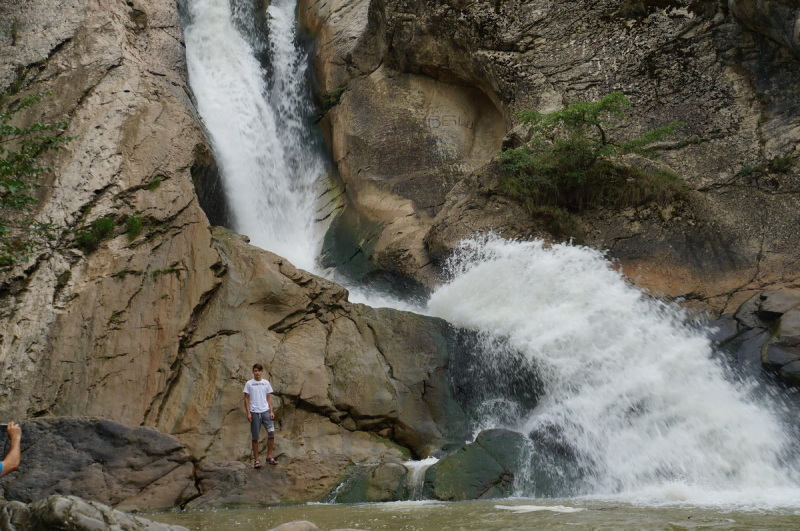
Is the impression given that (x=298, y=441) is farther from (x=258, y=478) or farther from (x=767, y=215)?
(x=767, y=215)

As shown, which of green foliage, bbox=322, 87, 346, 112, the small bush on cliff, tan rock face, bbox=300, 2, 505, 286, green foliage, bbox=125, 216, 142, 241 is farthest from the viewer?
green foliage, bbox=322, 87, 346, 112

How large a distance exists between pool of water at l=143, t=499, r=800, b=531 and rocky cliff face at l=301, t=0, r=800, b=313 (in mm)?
6075

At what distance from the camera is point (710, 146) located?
13.5 m

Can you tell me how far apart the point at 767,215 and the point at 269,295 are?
932 cm

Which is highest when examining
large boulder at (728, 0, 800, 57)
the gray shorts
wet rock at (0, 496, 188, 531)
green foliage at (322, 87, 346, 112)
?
green foliage at (322, 87, 346, 112)

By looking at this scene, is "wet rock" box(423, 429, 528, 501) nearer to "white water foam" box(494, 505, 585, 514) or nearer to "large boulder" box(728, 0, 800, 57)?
"white water foam" box(494, 505, 585, 514)

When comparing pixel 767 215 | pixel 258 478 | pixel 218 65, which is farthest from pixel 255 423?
pixel 218 65

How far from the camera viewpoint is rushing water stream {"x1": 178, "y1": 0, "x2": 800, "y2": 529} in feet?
23.3

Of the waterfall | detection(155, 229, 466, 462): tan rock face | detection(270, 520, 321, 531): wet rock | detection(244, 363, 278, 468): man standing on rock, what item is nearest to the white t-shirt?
detection(244, 363, 278, 468): man standing on rock

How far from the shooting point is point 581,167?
13.8 meters

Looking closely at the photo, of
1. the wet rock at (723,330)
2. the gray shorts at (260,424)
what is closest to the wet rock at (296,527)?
the gray shorts at (260,424)

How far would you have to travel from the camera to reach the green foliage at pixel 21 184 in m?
10.5

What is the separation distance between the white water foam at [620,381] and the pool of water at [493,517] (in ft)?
3.31

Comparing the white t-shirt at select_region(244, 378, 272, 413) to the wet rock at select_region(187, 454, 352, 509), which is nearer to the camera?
the wet rock at select_region(187, 454, 352, 509)
